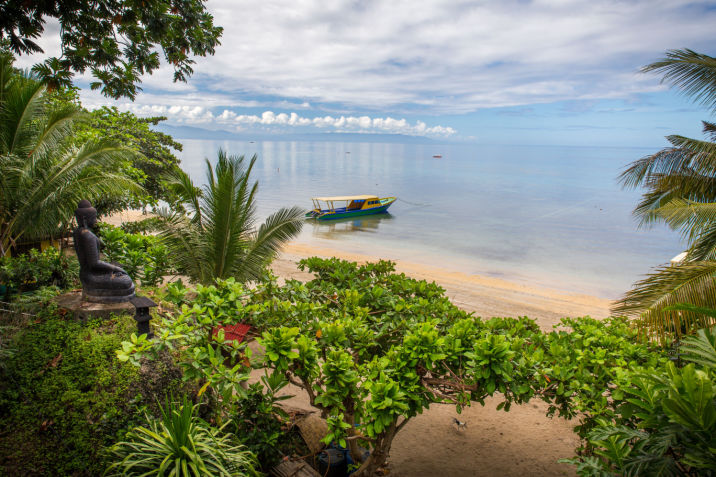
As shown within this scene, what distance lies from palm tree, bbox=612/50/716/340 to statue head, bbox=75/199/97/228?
253 inches

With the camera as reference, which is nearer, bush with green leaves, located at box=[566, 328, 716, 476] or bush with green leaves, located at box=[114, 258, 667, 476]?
bush with green leaves, located at box=[566, 328, 716, 476]

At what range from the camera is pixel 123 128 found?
1450 centimetres

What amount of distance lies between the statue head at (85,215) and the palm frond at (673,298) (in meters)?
6.87

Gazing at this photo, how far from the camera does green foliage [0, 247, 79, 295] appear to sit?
6.72m

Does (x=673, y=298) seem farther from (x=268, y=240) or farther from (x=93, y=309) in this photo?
(x=93, y=309)

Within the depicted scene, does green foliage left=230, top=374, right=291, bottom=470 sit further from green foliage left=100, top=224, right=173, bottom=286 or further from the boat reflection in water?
the boat reflection in water

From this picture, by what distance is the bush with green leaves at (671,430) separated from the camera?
2.27 meters

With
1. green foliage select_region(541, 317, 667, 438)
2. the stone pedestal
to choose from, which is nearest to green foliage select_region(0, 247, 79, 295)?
the stone pedestal

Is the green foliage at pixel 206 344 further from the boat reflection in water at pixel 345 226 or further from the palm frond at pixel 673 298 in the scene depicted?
the boat reflection in water at pixel 345 226

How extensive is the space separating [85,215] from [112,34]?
2.60 m

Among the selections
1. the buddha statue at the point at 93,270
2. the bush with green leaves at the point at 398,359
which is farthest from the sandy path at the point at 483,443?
the buddha statue at the point at 93,270

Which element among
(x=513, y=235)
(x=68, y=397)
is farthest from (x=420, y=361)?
(x=513, y=235)

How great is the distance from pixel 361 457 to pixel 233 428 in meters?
1.50

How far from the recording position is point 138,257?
280 inches
